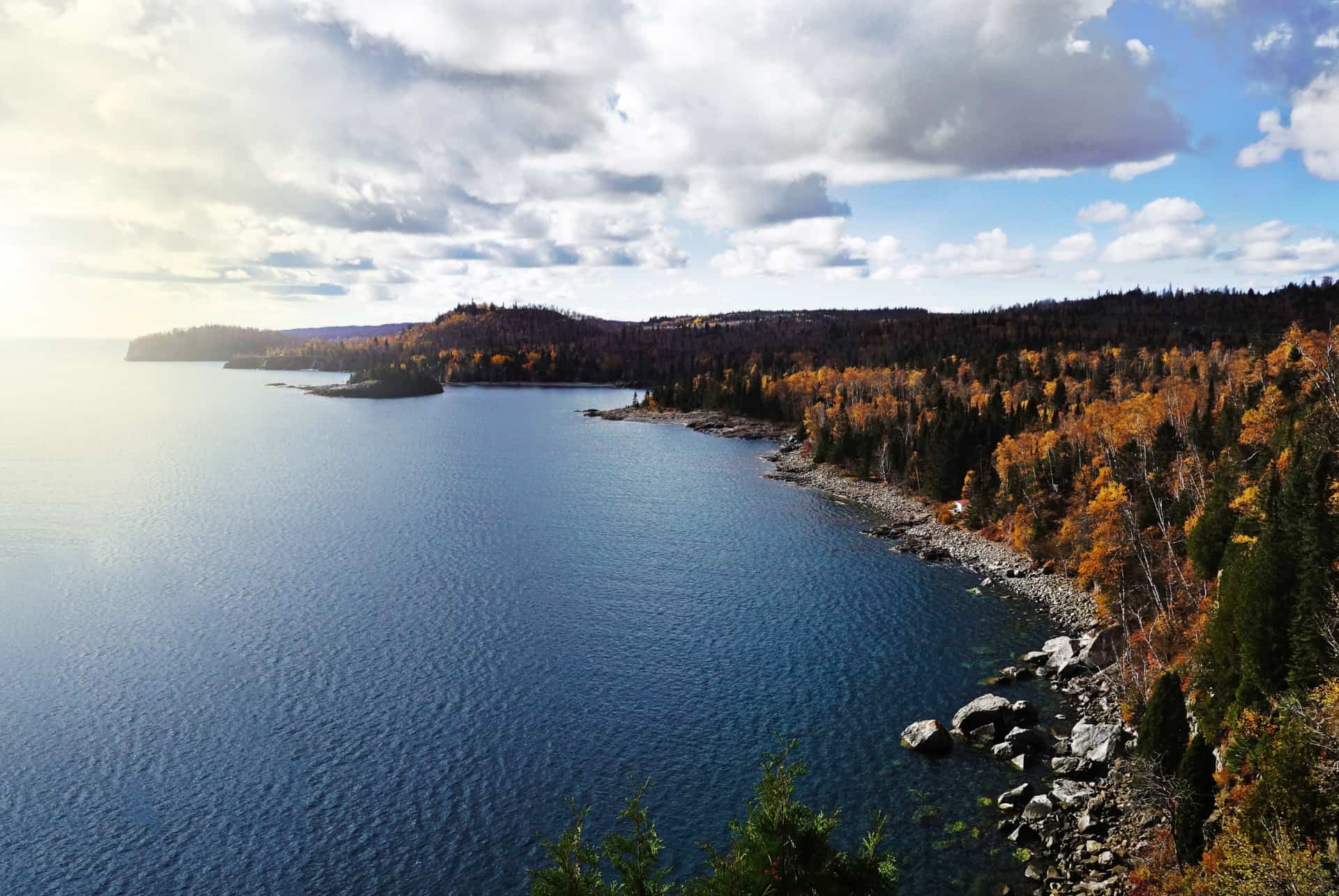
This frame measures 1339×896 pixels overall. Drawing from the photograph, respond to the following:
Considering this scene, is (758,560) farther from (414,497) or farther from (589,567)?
(414,497)

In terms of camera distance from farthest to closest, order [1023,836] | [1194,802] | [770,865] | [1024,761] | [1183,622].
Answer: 1. [1183,622]
2. [1024,761]
3. [1023,836]
4. [1194,802]
5. [770,865]

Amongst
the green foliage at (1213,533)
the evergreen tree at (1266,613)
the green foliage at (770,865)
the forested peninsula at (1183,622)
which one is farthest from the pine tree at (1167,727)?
the green foliage at (1213,533)

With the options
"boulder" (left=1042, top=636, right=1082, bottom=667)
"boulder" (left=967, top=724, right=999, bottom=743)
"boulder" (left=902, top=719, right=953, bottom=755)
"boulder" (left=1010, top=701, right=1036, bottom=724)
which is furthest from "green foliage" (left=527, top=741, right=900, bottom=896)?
"boulder" (left=1042, top=636, right=1082, bottom=667)

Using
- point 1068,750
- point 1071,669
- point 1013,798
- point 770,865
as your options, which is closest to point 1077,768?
point 1068,750

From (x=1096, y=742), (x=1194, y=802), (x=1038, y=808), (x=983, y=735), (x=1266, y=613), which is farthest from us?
(x=983, y=735)

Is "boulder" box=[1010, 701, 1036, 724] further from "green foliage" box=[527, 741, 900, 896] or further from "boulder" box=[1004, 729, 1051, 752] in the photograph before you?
"green foliage" box=[527, 741, 900, 896]

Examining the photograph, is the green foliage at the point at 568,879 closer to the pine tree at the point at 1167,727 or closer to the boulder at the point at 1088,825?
the boulder at the point at 1088,825

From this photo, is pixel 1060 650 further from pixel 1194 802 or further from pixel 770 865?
pixel 770 865
